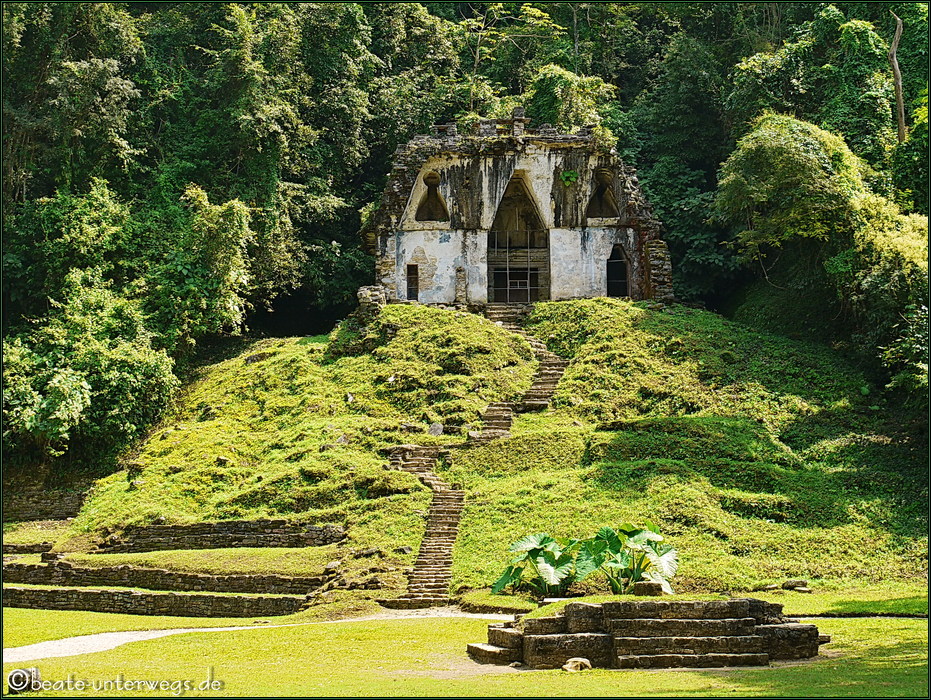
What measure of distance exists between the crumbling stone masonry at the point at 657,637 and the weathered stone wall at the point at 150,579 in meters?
8.05

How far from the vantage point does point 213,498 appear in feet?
90.7

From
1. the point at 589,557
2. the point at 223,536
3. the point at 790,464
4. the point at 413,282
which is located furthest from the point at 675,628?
the point at 413,282

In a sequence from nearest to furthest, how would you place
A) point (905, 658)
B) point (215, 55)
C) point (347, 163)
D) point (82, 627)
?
1. point (905, 658)
2. point (82, 627)
3. point (215, 55)
4. point (347, 163)

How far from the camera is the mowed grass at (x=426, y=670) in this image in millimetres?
11539

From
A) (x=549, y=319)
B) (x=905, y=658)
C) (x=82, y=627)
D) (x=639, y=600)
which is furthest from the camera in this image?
(x=549, y=319)

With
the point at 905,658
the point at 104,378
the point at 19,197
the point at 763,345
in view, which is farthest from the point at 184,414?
the point at 905,658

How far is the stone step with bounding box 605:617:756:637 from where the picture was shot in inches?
570

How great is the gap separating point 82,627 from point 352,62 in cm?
3243

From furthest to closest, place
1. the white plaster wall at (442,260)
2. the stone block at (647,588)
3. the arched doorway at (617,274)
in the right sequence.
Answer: the arched doorway at (617,274) → the white plaster wall at (442,260) → the stone block at (647,588)

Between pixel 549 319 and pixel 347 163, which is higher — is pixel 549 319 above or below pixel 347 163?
below

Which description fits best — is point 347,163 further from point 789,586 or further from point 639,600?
point 639,600

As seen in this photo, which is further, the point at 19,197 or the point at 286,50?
the point at 286,50

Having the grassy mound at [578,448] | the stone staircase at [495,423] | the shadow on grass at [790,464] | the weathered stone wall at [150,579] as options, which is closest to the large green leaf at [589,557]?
the grassy mound at [578,448]

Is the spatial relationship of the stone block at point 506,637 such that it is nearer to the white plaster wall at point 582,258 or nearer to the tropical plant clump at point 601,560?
the tropical plant clump at point 601,560
